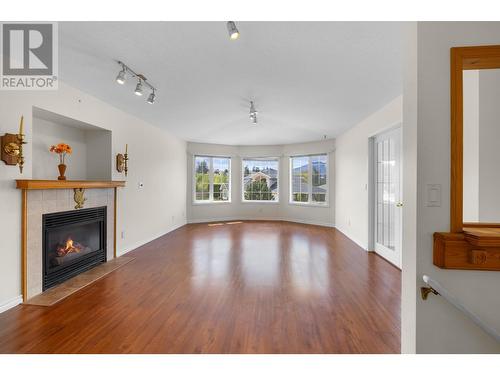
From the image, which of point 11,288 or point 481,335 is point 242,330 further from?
point 11,288

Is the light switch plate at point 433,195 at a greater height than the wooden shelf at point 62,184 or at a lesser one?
lesser

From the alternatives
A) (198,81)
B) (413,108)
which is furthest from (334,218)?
(413,108)

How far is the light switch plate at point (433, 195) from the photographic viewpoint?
49.9 inches

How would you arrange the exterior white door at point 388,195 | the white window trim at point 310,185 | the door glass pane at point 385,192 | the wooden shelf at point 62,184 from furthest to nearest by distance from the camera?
the white window trim at point 310,185 < the door glass pane at point 385,192 < the exterior white door at point 388,195 < the wooden shelf at point 62,184

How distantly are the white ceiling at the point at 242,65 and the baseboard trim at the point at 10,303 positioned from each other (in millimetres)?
2536

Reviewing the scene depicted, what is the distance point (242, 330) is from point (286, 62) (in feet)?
8.90

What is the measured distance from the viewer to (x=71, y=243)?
3211mm

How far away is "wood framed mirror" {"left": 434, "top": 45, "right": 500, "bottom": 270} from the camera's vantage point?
48.1 inches

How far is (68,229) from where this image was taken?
315cm

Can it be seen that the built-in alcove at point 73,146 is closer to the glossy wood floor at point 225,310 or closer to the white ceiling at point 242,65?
the white ceiling at point 242,65
